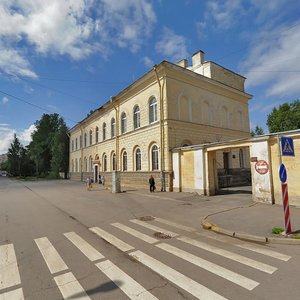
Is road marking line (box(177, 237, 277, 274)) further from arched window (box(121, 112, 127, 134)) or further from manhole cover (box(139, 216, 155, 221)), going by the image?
arched window (box(121, 112, 127, 134))

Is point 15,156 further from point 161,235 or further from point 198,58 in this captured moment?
point 161,235

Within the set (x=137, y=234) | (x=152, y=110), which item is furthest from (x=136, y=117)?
(x=137, y=234)

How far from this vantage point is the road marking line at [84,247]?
5164mm

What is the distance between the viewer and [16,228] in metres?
7.91

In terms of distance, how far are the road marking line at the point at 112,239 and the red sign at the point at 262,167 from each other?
355 inches

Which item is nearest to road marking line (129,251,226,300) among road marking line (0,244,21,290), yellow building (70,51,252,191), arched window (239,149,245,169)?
road marking line (0,244,21,290)

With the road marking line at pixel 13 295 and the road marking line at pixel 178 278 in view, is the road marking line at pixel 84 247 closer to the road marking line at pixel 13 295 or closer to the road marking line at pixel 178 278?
the road marking line at pixel 178 278

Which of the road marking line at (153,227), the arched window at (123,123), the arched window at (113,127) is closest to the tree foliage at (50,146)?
the arched window at (113,127)

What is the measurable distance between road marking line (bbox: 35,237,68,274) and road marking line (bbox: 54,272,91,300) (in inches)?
15.0

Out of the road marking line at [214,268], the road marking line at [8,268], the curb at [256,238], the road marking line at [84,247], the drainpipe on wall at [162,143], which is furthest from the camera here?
the drainpipe on wall at [162,143]

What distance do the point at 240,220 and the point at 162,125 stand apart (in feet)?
41.0

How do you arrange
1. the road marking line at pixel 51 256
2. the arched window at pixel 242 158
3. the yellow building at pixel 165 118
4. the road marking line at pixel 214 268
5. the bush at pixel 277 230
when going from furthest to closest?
the arched window at pixel 242 158 < the yellow building at pixel 165 118 < the bush at pixel 277 230 < the road marking line at pixel 51 256 < the road marking line at pixel 214 268

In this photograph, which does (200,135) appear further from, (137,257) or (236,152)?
(137,257)

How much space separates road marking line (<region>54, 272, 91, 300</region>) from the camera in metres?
3.55
